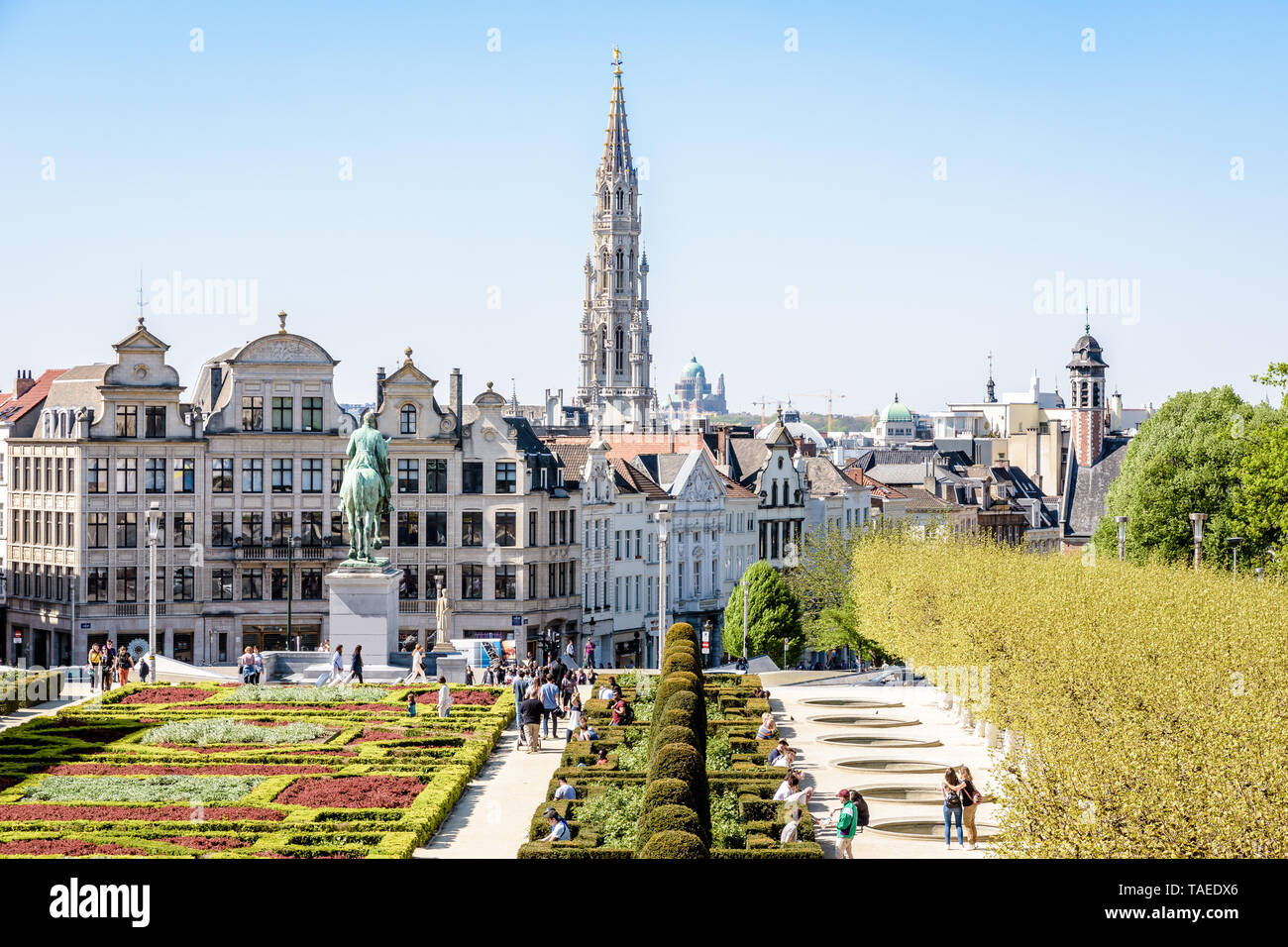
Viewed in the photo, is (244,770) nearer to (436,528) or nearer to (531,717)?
(531,717)

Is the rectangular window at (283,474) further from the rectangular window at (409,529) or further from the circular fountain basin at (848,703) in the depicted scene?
the circular fountain basin at (848,703)

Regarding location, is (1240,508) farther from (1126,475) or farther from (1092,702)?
(1092,702)

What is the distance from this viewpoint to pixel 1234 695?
1404 inches

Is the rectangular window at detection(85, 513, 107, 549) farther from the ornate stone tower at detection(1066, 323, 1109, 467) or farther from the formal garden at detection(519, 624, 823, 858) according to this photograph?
the ornate stone tower at detection(1066, 323, 1109, 467)

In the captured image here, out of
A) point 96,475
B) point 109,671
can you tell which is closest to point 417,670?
point 109,671

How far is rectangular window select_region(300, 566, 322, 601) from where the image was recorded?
89312 mm

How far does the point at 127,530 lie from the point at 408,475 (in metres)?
13.8

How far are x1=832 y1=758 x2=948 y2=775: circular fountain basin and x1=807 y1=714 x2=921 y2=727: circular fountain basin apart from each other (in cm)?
829

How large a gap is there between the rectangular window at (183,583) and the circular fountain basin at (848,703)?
120ft

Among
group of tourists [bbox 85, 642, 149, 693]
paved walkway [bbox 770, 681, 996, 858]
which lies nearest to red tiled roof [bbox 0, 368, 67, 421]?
group of tourists [bbox 85, 642, 149, 693]

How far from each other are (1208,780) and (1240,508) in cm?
4833

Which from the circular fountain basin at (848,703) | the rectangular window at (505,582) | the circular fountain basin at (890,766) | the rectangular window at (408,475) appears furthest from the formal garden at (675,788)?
the rectangular window at (408,475)
